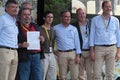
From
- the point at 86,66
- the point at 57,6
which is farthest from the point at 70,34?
the point at 57,6

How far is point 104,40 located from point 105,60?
0.45 m

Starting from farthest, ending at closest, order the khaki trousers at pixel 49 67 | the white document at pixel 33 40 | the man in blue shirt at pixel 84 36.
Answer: the man in blue shirt at pixel 84 36 → the khaki trousers at pixel 49 67 → the white document at pixel 33 40

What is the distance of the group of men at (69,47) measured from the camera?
21.9ft

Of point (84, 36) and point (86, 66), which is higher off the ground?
point (84, 36)

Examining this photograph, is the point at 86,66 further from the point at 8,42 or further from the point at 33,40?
the point at 8,42

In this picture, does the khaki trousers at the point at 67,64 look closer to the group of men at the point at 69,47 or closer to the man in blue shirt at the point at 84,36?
the group of men at the point at 69,47

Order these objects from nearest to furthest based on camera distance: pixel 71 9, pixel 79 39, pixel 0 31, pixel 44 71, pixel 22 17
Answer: pixel 0 31, pixel 22 17, pixel 44 71, pixel 79 39, pixel 71 9

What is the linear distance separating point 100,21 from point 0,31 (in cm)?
221

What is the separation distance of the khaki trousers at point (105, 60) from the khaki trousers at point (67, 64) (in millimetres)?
406

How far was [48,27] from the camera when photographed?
284 inches

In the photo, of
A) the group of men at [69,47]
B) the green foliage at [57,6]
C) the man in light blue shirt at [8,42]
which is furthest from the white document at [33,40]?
the green foliage at [57,6]

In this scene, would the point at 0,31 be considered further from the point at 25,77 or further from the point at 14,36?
the point at 25,77

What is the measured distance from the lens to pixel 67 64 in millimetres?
7535

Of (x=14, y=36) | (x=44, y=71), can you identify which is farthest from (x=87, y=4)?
(x=14, y=36)
